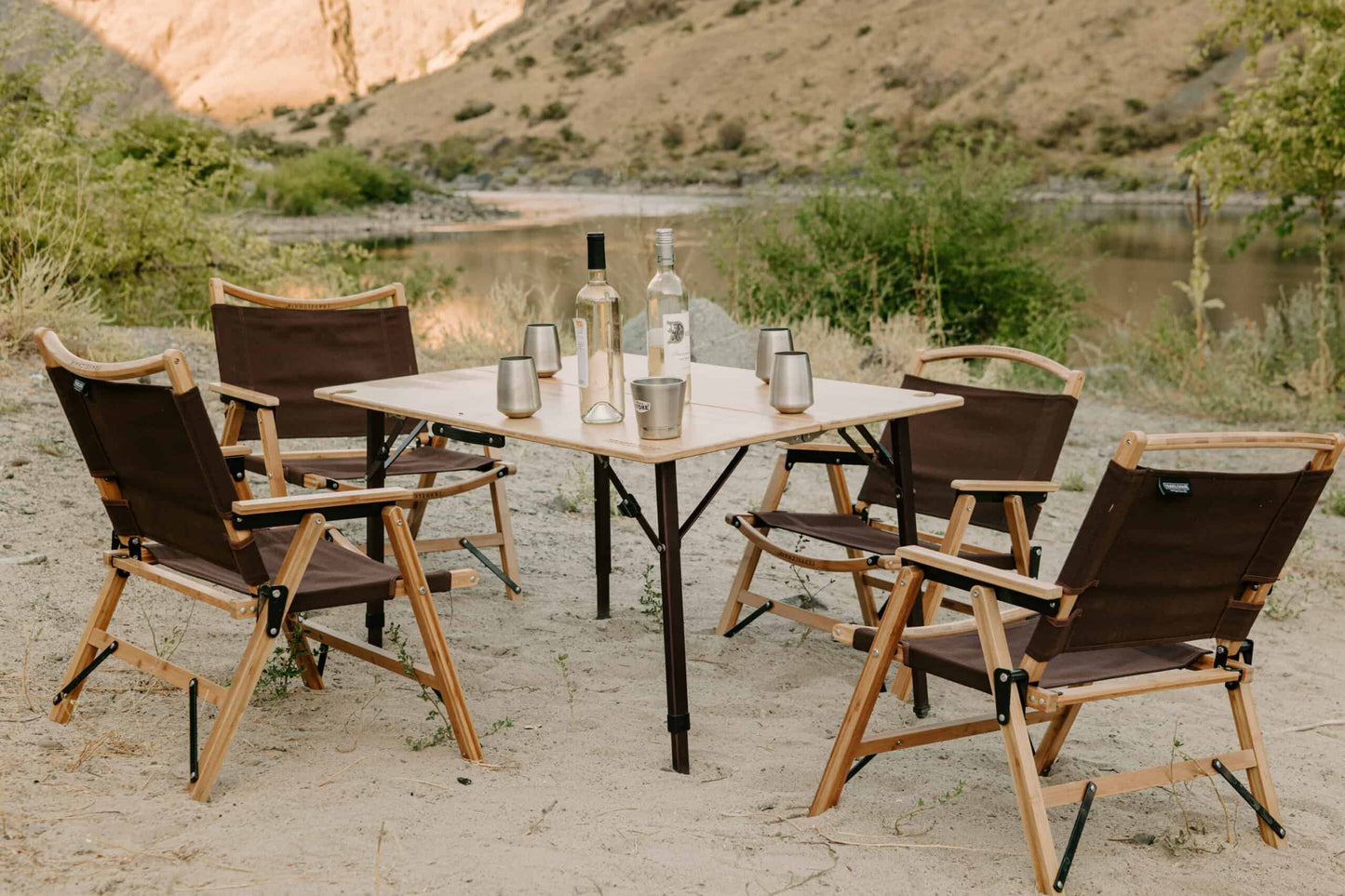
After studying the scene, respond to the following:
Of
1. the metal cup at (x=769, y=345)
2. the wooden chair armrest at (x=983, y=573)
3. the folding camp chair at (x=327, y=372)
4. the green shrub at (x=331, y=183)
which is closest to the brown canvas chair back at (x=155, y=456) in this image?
the folding camp chair at (x=327, y=372)

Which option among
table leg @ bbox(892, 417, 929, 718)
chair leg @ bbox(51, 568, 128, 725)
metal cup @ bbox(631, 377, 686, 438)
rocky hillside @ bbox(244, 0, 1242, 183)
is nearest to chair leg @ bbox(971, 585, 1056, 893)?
metal cup @ bbox(631, 377, 686, 438)

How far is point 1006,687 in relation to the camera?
2.27 meters

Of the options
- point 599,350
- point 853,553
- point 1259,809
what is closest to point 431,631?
point 599,350

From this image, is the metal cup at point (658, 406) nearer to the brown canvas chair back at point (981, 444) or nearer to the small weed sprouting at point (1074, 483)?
the brown canvas chair back at point (981, 444)

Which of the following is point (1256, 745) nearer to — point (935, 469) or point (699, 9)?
point (935, 469)

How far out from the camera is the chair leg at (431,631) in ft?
8.73

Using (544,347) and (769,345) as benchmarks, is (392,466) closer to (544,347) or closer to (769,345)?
(544,347)

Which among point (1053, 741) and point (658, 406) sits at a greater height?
point (658, 406)

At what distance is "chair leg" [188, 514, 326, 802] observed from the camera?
2.42 metres

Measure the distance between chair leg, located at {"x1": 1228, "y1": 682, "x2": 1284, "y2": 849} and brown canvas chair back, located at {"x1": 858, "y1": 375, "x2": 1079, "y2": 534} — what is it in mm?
899

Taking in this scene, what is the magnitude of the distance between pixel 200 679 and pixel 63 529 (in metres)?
2.00

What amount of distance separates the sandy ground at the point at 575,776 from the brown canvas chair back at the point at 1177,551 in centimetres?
48

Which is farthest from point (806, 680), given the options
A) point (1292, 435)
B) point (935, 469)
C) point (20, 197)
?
point (20, 197)

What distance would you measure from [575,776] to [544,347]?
4.64ft
